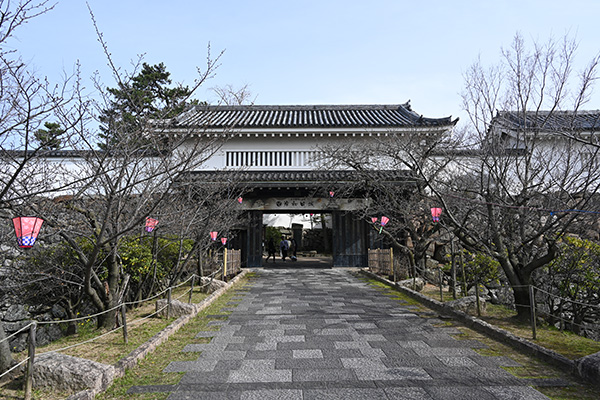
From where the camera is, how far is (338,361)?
17.7ft

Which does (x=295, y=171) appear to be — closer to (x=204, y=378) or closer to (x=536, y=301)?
(x=536, y=301)

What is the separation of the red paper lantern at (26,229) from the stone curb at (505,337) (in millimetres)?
6918

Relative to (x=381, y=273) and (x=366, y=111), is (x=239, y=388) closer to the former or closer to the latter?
(x=381, y=273)

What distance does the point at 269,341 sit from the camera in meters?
6.44

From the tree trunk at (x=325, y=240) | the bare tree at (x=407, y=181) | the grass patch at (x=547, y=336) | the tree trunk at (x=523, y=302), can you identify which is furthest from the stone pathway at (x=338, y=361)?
the tree trunk at (x=325, y=240)

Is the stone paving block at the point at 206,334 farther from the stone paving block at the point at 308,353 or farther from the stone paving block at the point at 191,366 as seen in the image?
the stone paving block at the point at 308,353

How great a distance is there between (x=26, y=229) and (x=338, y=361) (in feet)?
14.5

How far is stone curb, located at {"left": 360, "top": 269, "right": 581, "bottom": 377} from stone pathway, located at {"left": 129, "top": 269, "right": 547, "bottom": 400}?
468mm

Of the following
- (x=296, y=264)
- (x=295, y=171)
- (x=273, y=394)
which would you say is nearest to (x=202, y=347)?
(x=273, y=394)

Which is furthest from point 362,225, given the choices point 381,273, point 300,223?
point 300,223

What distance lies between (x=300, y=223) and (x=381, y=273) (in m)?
21.4

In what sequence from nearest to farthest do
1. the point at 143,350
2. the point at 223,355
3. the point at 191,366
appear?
the point at 191,366
the point at 143,350
the point at 223,355

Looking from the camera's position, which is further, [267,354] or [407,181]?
[407,181]

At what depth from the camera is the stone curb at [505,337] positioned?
4.95 metres
